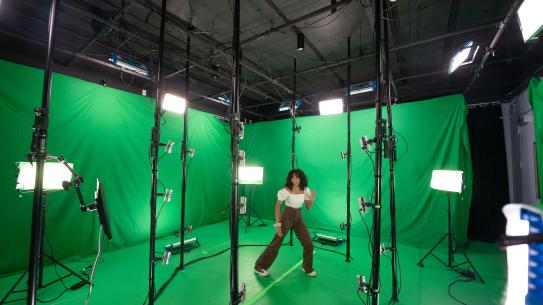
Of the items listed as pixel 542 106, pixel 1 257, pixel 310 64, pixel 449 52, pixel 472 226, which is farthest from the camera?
pixel 310 64

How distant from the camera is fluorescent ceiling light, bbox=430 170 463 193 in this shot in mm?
3213

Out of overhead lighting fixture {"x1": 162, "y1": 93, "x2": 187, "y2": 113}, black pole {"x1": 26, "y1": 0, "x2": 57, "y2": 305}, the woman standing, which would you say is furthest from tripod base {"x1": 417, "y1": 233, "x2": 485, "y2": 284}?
overhead lighting fixture {"x1": 162, "y1": 93, "x2": 187, "y2": 113}

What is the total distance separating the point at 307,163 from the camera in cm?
599

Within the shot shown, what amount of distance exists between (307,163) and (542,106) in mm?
4140

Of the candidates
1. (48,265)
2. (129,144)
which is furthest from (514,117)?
(48,265)

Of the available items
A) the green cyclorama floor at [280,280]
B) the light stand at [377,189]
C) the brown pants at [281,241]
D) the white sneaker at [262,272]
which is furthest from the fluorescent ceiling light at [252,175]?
the light stand at [377,189]

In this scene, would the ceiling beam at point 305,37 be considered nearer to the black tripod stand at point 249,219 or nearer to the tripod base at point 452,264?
the tripod base at point 452,264

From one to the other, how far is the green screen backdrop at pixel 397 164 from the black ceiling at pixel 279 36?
111 centimetres

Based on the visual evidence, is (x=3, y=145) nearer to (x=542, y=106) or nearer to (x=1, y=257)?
(x=1, y=257)

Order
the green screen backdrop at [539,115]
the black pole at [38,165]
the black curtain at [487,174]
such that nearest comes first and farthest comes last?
the black pole at [38,165]
the green screen backdrop at [539,115]
the black curtain at [487,174]

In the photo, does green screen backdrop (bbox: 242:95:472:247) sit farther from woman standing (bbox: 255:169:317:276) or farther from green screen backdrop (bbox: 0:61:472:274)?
woman standing (bbox: 255:169:317:276)

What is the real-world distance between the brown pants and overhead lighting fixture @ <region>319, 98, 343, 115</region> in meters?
3.22

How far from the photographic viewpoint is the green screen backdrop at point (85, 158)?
3.16m

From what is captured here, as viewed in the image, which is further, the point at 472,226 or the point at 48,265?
the point at 472,226
